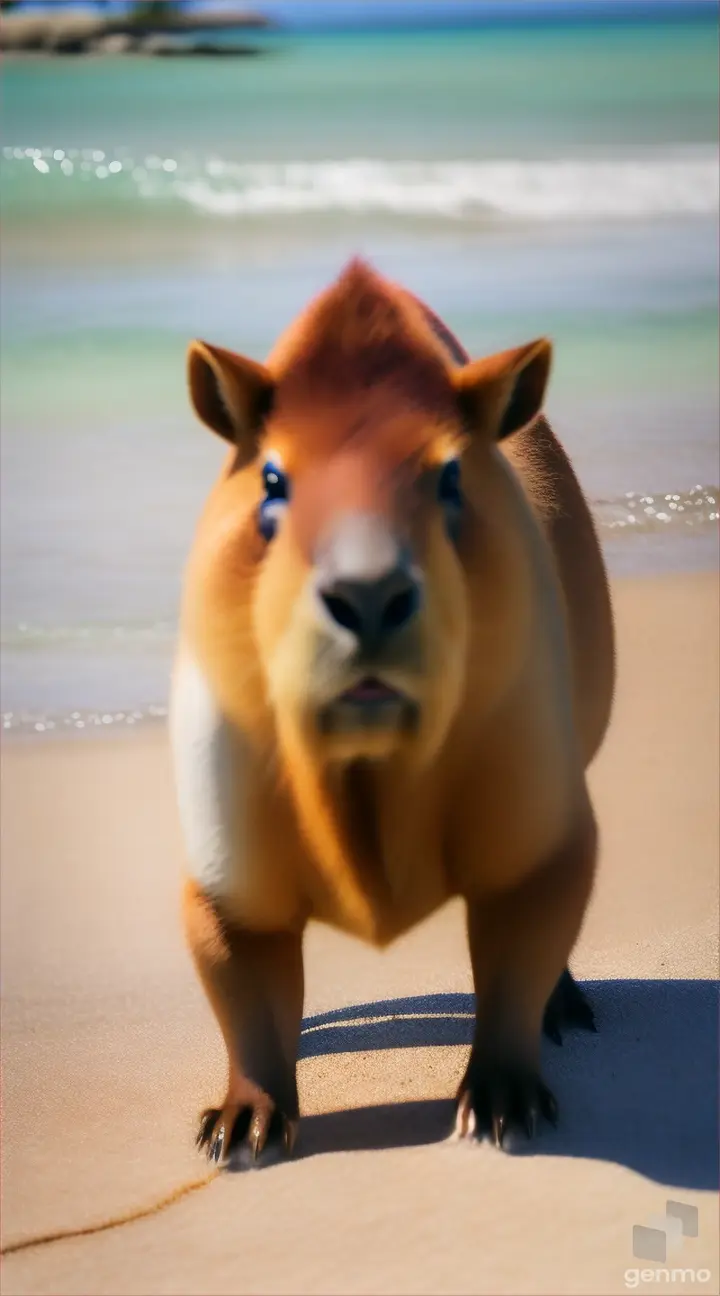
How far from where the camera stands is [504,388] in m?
3.34

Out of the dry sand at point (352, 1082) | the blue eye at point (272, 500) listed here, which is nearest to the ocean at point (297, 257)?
the dry sand at point (352, 1082)

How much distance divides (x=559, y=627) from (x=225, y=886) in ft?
2.76

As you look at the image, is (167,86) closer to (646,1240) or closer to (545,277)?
(545,277)

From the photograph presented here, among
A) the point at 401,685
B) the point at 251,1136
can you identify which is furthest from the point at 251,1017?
the point at 401,685

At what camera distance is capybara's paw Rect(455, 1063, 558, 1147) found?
3.56 m

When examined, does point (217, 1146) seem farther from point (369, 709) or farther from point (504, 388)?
point (504, 388)

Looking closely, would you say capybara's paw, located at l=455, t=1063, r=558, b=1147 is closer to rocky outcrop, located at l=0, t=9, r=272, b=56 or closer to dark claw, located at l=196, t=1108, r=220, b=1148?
dark claw, located at l=196, t=1108, r=220, b=1148

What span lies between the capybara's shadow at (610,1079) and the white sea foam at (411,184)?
12849 millimetres

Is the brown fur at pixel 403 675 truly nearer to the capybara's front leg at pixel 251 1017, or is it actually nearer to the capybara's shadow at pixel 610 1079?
the capybara's front leg at pixel 251 1017

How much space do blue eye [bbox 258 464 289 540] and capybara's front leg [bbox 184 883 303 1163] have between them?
837 mm

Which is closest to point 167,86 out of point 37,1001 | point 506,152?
point 506,152

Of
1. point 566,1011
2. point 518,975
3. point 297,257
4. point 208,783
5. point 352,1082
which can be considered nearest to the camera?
point 208,783

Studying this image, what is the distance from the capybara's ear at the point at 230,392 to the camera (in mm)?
3254

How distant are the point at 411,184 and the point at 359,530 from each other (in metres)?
14.8
